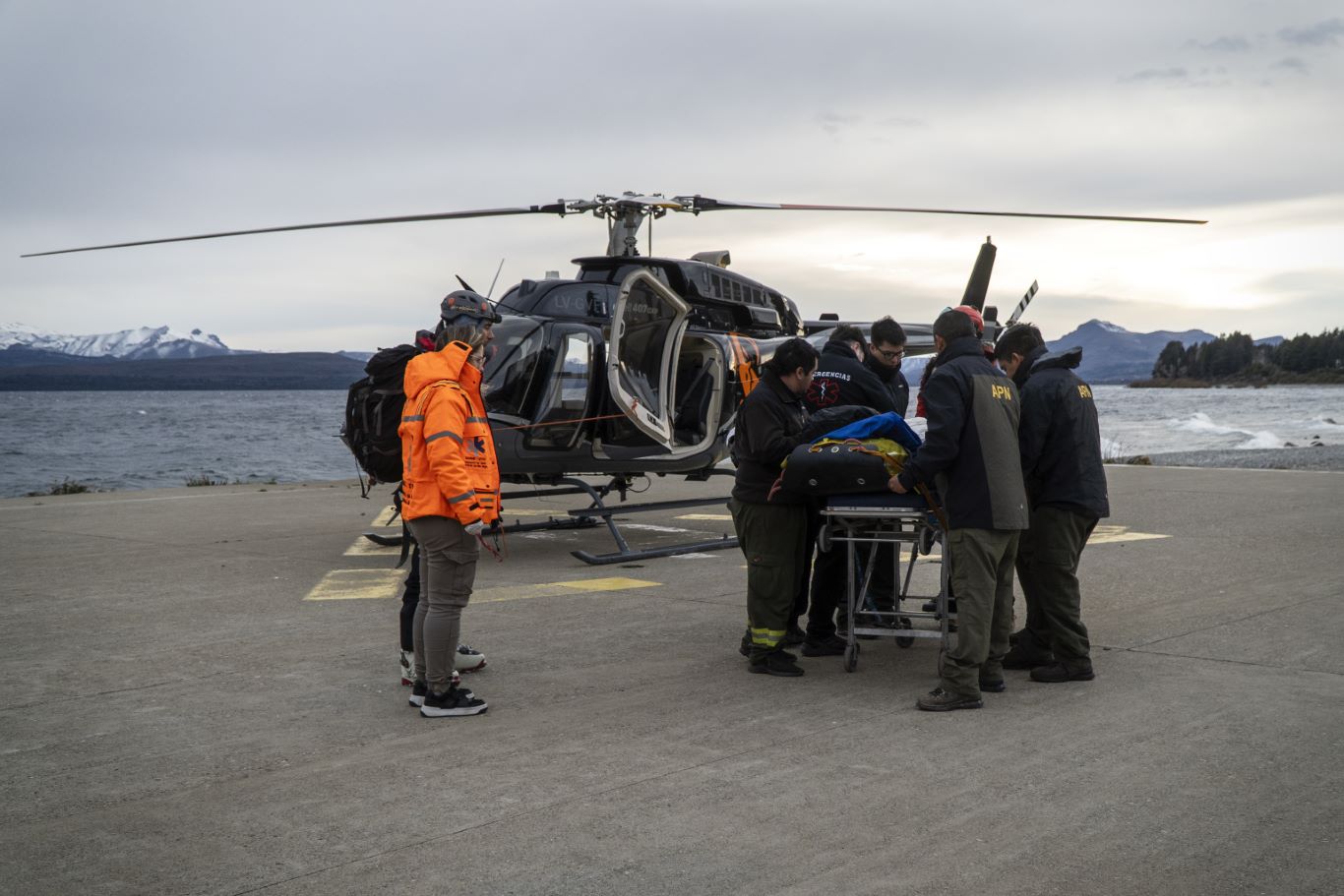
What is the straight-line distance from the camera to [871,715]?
532 cm

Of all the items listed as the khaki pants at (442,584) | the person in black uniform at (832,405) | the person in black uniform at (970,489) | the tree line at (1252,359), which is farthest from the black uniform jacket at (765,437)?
the tree line at (1252,359)

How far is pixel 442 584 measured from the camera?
209 inches

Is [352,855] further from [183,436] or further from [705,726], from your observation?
[183,436]

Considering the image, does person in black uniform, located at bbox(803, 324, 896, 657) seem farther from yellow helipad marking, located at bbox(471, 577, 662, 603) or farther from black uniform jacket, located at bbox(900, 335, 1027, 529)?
yellow helipad marking, located at bbox(471, 577, 662, 603)

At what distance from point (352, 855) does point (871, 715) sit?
2570mm

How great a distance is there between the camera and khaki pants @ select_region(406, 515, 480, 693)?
5266mm

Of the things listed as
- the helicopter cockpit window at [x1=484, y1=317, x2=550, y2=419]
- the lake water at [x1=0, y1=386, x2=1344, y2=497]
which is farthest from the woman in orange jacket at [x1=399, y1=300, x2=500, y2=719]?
the lake water at [x1=0, y1=386, x2=1344, y2=497]

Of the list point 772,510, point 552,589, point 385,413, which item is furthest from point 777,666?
point 552,589

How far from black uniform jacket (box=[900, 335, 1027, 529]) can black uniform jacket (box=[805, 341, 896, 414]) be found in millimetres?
1183

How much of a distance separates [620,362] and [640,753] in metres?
6.16

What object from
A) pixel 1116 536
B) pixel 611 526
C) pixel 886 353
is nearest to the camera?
pixel 886 353

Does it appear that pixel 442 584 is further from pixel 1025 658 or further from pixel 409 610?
pixel 1025 658

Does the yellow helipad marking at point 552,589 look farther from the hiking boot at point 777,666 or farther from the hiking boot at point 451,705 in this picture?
the hiking boot at point 451,705

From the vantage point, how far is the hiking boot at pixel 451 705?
530 centimetres
